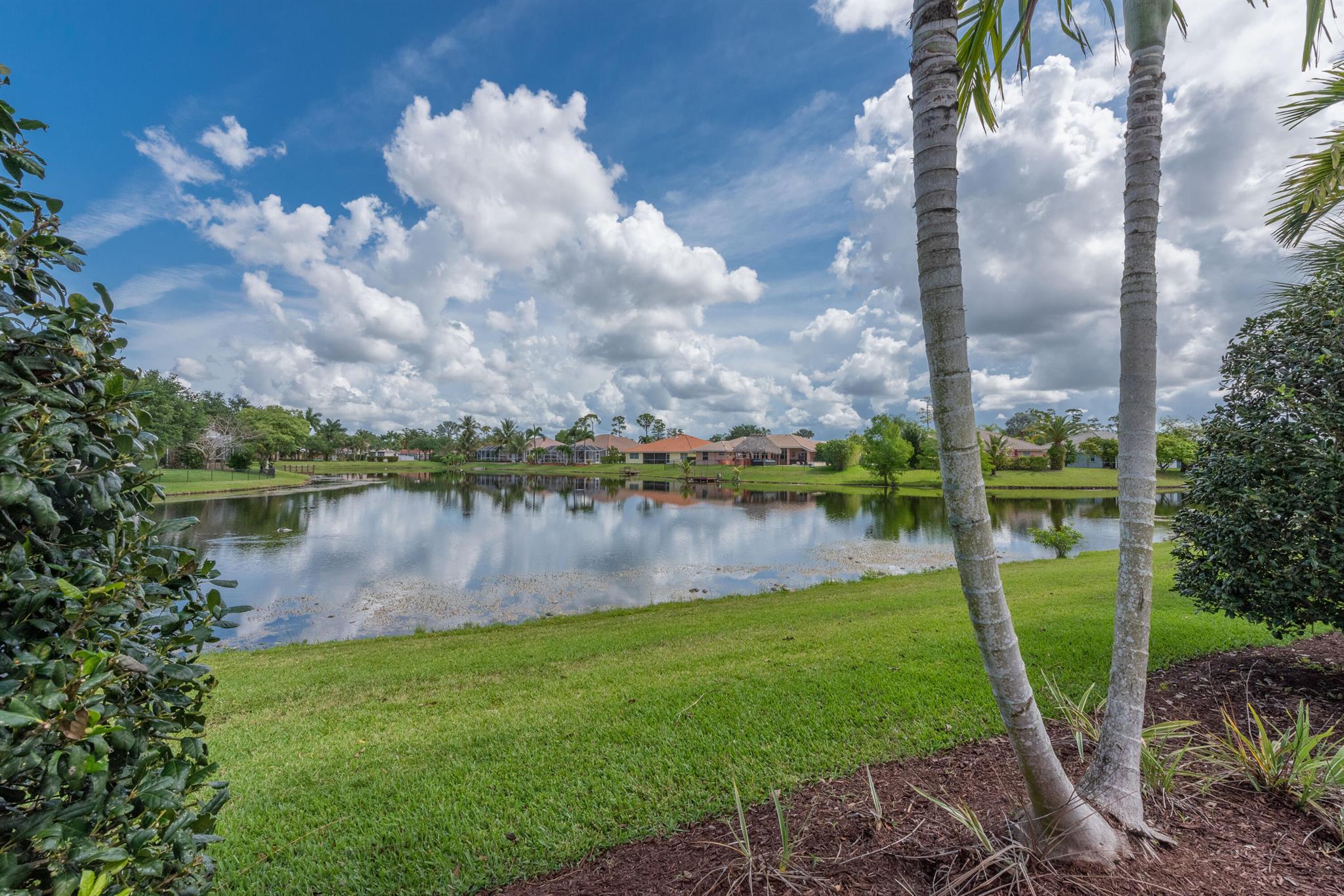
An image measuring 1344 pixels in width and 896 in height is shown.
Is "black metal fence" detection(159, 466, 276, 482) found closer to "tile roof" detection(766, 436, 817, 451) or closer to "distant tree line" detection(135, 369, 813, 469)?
"distant tree line" detection(135, 369, 813, 469)

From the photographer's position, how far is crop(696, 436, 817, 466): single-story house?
263ft

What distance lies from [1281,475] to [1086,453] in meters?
78.6

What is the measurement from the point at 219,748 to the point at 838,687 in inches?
192

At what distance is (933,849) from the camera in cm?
237

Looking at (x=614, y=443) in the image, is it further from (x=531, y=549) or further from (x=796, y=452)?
(x=531, y=549)

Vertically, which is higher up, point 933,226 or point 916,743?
point 933,226

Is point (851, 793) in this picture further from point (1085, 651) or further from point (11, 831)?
point (1085, 651)

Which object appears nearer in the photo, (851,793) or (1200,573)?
(851,793)

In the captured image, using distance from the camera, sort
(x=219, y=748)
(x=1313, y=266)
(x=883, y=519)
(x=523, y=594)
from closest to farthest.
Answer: (x=219, y=748) → (x=1313, y=266) → (x=523, y=594) → (x=883, y=519)

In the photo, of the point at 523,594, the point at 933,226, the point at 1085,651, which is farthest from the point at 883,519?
the point at 933,226

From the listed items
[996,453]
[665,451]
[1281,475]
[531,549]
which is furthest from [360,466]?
[1281,475]

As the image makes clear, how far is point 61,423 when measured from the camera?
4.26 ft

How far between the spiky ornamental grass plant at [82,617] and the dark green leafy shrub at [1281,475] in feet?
19.7

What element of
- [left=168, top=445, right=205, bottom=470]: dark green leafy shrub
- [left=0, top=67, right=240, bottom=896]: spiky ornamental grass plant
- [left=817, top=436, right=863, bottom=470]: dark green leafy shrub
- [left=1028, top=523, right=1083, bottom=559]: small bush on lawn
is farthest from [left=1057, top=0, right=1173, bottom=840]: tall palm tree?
[left=817, top=436, right=863, bottom=470]: dark green leafy shrub
